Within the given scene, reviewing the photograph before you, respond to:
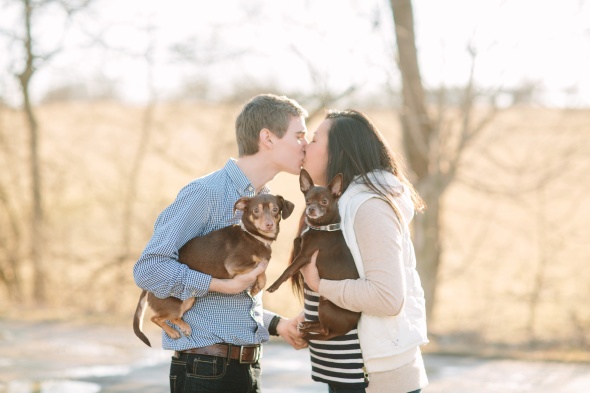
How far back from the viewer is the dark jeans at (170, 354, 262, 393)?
3566 millimetres

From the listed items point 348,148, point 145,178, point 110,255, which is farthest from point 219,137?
point 348,148

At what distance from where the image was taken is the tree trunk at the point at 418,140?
11.3 m

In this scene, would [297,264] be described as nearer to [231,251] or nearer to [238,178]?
[231,251]

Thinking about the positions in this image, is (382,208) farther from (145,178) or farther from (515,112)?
(145,178)

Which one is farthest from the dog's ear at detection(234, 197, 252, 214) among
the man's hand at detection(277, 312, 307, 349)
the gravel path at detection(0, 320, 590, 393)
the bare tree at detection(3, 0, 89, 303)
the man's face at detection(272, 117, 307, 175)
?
the bare tree at detection(3, 0, 89, 303)

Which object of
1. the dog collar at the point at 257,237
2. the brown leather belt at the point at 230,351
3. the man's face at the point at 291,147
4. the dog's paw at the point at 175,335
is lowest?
the brown leather belt at the point at 230,351

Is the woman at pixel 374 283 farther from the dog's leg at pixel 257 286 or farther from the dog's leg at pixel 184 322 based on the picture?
the dog's leg at pixel 184 322

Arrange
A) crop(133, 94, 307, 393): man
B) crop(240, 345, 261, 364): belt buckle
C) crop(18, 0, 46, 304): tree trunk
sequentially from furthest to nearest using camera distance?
crop(18, 0, 46, 304): tree trunk → crop(240, 345, 261, 364): belt buckle → crop(133, 94, 307, 393): man

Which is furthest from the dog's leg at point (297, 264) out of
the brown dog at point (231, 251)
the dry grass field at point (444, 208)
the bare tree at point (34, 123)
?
the bare tree at point (34, 123)

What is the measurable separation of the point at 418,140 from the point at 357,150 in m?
7.98

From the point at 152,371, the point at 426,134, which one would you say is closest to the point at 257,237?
the point at 152,371

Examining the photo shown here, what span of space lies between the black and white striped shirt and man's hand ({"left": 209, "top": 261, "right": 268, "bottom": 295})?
0.41 meters

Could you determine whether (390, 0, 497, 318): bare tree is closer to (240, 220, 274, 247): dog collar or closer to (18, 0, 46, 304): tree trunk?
(18, 0, 46, 304): tree trunk

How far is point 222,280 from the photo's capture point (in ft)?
12.0
